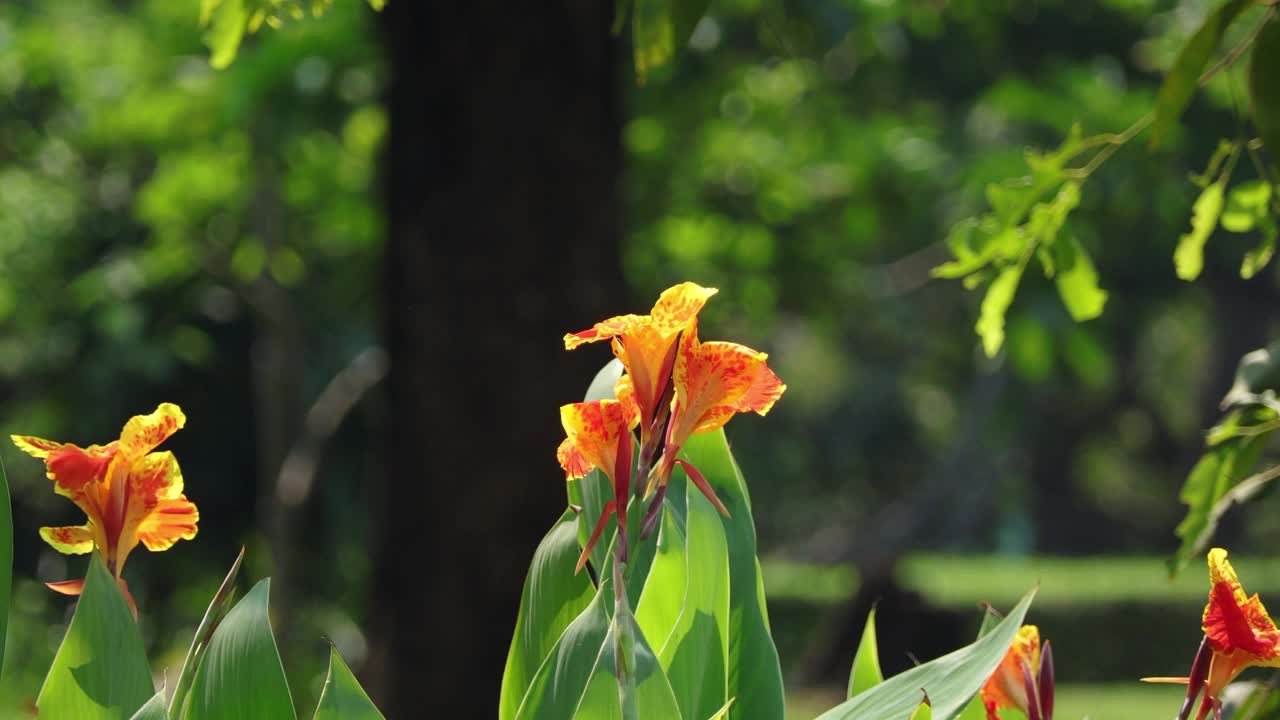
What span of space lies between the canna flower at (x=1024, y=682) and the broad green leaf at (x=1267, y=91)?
1.45ft

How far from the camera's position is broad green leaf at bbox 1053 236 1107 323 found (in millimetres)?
2168

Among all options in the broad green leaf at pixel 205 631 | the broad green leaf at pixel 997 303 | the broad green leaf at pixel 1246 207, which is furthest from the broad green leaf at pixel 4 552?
the broad green leaf at pixel 1246 207

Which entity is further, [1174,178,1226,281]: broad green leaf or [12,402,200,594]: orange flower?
[1174,178,1226,281]: broad green leaf

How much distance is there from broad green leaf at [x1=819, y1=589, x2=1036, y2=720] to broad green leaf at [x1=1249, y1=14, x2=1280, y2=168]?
0.42 m

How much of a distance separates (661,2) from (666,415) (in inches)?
28.5

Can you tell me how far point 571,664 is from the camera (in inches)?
47.9

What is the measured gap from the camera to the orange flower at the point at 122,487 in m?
1.30

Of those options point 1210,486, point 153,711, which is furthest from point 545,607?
point 1210,486

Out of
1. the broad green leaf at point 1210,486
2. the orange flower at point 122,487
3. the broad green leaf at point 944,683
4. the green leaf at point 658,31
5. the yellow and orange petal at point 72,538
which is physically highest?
the green leaf at point 658,31

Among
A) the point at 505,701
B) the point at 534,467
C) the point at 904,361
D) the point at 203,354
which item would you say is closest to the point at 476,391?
the point at 534,467

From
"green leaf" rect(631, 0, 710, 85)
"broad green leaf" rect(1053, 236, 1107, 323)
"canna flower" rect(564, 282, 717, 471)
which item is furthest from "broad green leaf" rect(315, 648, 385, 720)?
"broad green leaf" rect(1053, 236, 1107, 323)

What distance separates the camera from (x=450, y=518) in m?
3.64

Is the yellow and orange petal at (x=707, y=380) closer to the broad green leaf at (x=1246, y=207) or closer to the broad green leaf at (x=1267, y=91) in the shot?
the broad green leaf at (x=1267, y=91)

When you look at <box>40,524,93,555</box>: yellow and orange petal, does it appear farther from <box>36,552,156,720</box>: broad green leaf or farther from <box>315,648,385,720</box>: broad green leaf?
<box>315,648,385,720</box>: broad green leaf
